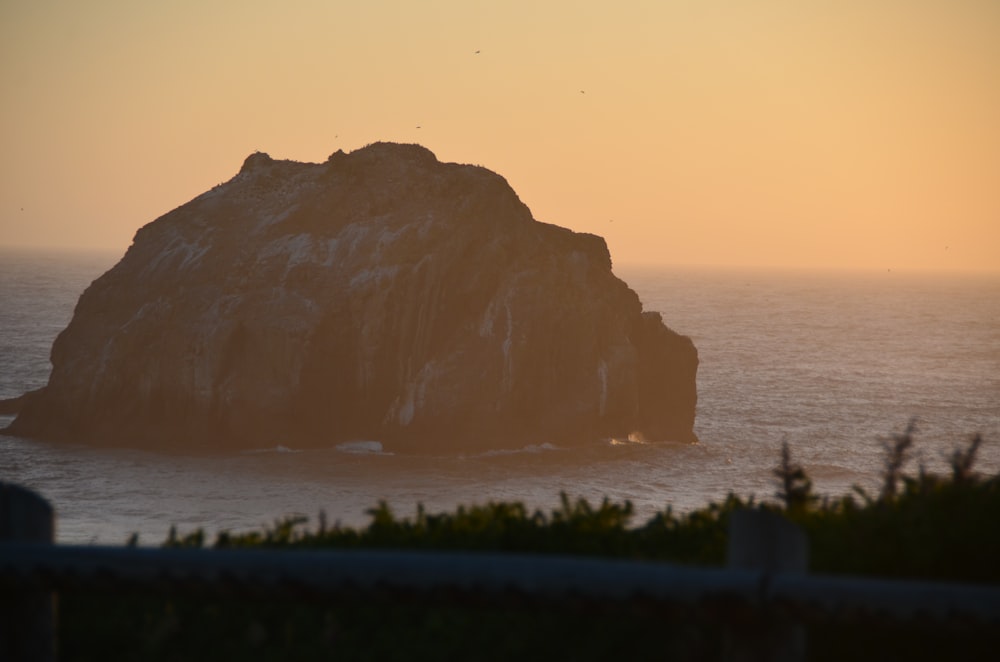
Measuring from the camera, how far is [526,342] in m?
53.1

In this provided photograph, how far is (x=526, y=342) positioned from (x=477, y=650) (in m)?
47.8

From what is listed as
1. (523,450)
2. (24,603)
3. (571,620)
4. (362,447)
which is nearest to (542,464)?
(523,450)

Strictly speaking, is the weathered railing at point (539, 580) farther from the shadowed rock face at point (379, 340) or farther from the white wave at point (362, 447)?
the shadowed rock face at point (379, 340)

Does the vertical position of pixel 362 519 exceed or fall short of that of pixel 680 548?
it falls short

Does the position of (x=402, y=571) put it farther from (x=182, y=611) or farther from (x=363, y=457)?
(x=363, y=457)

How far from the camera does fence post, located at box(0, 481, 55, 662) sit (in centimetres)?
458

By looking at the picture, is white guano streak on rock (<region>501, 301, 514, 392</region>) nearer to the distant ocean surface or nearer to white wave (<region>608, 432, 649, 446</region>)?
the distant ocean surface

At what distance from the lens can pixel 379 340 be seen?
53750mm

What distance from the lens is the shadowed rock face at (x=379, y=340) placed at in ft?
173

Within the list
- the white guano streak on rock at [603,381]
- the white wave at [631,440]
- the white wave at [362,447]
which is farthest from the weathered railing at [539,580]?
the white guano streak on rock at [603,381]

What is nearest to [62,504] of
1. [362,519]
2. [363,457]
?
[362,519]

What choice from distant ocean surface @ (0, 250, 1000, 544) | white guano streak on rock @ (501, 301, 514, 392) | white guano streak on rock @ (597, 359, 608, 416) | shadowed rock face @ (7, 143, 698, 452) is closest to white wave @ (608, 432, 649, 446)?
distant ocean surface @ (0, 250, 1000, 544)

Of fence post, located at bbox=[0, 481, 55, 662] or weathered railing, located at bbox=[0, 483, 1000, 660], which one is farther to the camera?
fence post, located at bbox=[0, 481, 55, 662]

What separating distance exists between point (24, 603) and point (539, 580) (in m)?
2.06
